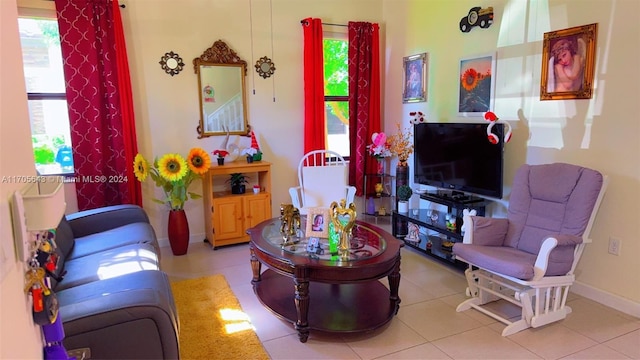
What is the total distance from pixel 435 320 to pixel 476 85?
2.32 meters

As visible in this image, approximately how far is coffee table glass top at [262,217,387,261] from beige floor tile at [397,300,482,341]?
559 millimetres

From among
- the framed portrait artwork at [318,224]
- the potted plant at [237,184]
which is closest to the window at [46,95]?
the potted plant at [237,184]

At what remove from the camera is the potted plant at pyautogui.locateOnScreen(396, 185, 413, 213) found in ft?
14.3

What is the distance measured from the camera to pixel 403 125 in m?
5.16

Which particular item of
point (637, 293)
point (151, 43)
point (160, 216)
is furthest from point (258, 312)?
point (151, 43)

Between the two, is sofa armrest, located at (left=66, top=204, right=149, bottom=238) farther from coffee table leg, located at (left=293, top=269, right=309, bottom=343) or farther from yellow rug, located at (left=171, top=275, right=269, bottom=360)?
coffee table leg, located at (left=293, top=269, right=309, bottom=343)

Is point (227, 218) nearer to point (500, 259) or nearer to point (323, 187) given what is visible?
point (323, 187)

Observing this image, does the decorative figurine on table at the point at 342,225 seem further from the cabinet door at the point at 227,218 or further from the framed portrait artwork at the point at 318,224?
the cabinet door at the point at 227,218

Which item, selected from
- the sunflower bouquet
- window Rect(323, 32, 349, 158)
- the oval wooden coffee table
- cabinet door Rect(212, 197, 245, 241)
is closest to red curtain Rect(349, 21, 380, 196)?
window Rect(323, 32, 349, 158)

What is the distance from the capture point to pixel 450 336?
2666 millimetres

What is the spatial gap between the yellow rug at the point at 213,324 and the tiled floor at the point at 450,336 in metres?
0.09

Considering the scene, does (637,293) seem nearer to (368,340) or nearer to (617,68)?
(617,68)

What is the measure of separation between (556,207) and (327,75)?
3114mm

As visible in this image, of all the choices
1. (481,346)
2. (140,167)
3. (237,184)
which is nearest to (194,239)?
(237,184)
